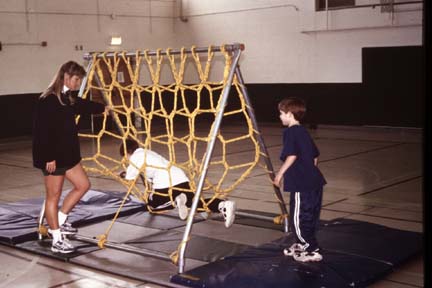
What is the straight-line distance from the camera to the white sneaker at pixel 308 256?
13.1 feet

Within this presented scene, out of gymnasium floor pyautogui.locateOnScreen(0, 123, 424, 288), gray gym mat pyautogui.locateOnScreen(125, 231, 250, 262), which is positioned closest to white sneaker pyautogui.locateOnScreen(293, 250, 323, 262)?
gymnasium floor pyautogui.locateOnScreen(0, 123, 424, 288)

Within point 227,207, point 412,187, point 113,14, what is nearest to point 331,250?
point 227,207

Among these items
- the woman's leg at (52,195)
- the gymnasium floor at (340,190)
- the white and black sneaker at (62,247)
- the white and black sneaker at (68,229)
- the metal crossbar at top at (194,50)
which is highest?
the metal crossbar at top at (194,50)

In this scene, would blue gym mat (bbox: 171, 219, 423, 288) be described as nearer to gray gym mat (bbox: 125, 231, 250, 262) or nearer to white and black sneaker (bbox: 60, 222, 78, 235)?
gray gym mat (bbox: 125, 231, 250, 262)

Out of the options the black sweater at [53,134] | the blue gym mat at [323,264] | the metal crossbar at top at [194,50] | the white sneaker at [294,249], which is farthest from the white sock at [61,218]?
the white sneaker at [294,249]

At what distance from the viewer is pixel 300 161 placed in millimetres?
4035

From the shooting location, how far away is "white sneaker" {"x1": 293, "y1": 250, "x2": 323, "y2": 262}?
4004 millimetres

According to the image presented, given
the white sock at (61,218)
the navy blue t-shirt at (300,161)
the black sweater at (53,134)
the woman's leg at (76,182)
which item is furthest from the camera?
the white sock at (61,218)

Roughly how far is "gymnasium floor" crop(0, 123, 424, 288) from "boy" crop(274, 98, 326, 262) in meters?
0.55

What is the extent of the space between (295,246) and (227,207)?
866 millimetres

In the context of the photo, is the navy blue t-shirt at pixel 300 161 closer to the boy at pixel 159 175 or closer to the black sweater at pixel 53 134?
the boy at pixel 159 175

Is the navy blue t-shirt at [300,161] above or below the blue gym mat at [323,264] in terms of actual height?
above

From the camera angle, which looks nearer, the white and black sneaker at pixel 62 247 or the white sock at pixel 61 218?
the white and black sneaker at pixel 62 247

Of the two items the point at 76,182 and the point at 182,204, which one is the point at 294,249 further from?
the point at 76,182
